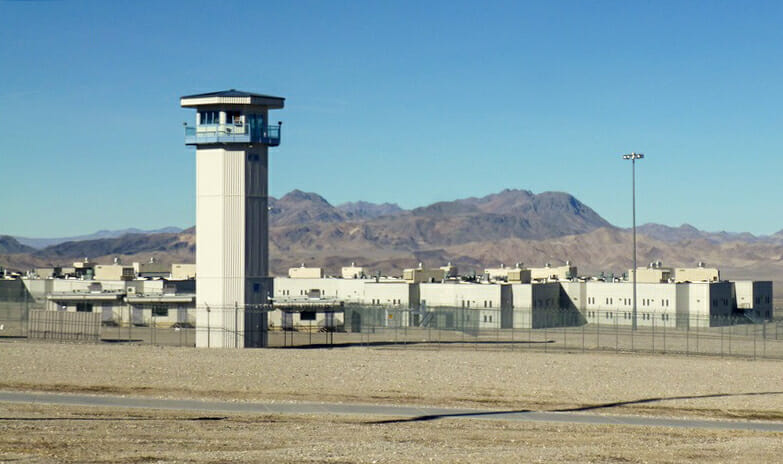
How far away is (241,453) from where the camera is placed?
83.7ft

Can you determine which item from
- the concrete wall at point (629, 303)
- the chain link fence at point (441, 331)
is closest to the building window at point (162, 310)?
the chain link fence at point (441, 331)

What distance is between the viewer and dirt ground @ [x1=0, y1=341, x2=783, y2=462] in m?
26.4

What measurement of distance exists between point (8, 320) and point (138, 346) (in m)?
24.8

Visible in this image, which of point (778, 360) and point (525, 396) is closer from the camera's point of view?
point (525, 396)

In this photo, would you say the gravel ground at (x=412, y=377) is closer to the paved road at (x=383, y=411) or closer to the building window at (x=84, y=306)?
the paved road at (x=383, y=411)

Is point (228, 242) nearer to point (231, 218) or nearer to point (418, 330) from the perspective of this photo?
point (231, 218)

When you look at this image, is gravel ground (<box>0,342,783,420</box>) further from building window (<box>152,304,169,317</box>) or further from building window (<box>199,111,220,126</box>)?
building window (<box>152,304,169,317</box>)

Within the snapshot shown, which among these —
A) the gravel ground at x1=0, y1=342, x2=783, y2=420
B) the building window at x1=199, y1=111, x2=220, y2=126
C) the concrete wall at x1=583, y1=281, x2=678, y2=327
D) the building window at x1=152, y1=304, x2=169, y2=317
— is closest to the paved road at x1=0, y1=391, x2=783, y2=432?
the gravel ground at x1=0, y1=342, x2=783, y2=420

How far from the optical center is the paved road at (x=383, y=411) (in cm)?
3372

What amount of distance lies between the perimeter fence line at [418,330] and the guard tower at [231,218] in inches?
9.2

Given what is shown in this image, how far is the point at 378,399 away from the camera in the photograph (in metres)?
38.4

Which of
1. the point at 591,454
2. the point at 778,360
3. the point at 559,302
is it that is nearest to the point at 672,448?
Result: the point at 591,454

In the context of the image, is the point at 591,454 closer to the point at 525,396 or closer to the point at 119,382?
the point at 525,396

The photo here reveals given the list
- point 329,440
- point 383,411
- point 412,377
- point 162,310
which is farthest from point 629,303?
point 329,440
